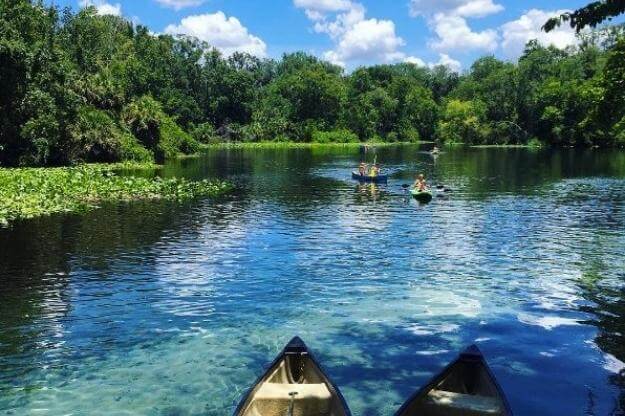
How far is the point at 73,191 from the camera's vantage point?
1540 inches

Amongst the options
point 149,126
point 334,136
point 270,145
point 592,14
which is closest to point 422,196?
point 592,14

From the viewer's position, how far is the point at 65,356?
14.3 meters

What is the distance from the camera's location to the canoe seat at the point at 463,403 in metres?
9.78

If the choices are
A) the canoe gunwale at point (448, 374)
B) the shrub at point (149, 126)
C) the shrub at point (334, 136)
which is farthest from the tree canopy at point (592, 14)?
Result: the shrub at point (334, 136)

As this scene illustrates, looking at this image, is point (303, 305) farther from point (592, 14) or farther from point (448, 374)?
point (592, 14)

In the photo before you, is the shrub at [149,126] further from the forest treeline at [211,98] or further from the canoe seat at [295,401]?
the canoe seat at [295,401]

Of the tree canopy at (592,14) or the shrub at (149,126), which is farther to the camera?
the shrub at (149,126)

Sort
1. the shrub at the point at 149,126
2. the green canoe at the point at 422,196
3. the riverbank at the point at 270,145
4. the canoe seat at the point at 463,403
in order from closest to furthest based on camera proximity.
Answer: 1. the canoe seat at the point at 463,403
2. the green canoe at the point at 422,196
3. the shrub at the point at 149,126
4. the riverbank at the point at 270,145

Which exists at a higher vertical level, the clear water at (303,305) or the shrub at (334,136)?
the shrub at (334,136)

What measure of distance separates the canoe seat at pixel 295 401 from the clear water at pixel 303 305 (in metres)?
1.80

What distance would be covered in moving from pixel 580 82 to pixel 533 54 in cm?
2677

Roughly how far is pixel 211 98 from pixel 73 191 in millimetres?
112181

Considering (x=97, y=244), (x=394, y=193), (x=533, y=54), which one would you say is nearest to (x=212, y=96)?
(x=533, y=54)

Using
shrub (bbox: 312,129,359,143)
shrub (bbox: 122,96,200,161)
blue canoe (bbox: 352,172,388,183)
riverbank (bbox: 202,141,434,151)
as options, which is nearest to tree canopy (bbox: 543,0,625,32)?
blue canoe (bbox: 352,172,388,183)
